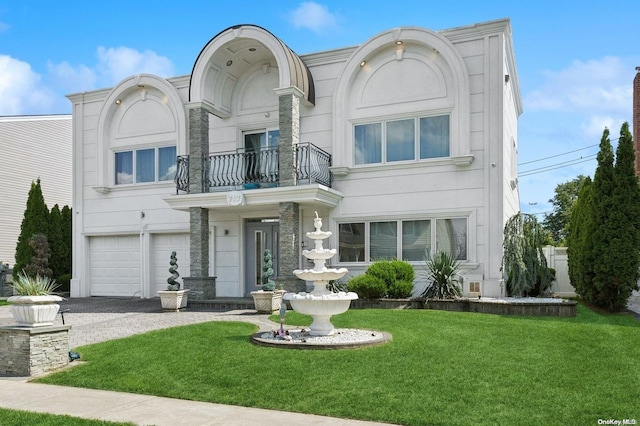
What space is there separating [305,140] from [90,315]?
7815 mm

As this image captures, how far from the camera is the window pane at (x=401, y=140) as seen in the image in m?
15.8

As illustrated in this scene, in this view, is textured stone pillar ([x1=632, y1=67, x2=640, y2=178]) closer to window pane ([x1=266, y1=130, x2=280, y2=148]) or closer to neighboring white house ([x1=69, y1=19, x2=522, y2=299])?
neighboring white house ([x1=69, y1=19, x2=522, y2=299])

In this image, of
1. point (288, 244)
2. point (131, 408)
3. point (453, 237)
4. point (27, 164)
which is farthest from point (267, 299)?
point (27, 164)

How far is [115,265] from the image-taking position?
19.8 m

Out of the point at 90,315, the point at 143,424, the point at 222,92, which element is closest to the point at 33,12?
the point at 222,92

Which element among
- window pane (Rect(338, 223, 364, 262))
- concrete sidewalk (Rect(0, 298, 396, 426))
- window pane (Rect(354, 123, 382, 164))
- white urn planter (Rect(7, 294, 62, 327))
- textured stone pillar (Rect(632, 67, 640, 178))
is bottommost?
concrete sidewalk (Rect(0, 298, 396, 426))

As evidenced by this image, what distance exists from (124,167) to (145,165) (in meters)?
1.03

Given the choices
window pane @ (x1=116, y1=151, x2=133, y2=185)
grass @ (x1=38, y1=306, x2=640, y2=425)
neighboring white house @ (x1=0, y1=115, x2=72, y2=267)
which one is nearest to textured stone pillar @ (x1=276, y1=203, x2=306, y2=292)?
grass @ (x1=38, y1=306, x2=640, y2=425)

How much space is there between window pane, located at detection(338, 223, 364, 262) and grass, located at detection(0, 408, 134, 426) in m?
10.9

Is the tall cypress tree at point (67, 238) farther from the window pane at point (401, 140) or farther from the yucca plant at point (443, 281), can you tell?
the yucca plant at point (443, 281)

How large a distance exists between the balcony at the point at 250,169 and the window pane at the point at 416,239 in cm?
271

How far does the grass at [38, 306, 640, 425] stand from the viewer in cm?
588

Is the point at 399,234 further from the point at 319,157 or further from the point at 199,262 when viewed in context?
the point at 199,262

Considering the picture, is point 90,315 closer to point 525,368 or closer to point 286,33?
point 286,33
